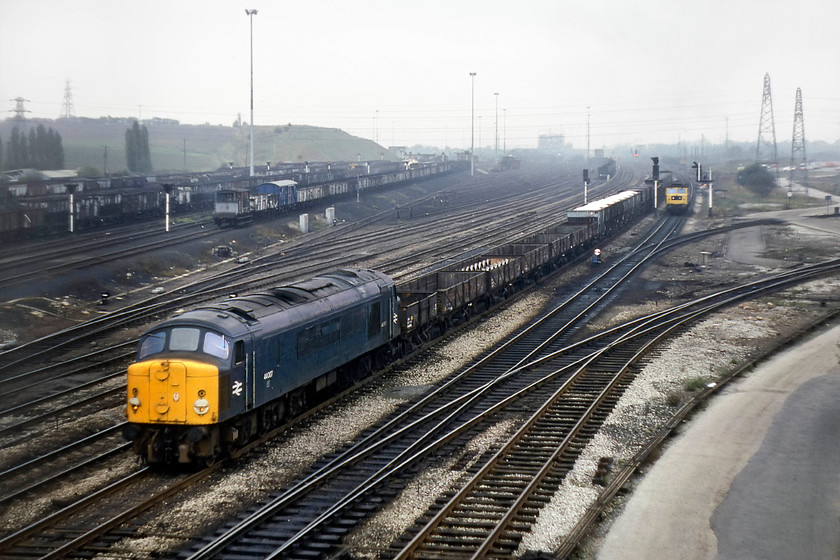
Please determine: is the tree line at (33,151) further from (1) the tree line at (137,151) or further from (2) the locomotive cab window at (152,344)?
(2) the locomotive cab window at (152,344)

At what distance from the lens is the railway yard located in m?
13.4

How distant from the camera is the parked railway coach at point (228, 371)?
15.5m

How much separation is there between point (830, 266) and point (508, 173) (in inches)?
3681

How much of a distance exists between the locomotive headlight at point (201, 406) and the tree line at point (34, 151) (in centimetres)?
7510

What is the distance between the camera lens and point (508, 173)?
13612cm

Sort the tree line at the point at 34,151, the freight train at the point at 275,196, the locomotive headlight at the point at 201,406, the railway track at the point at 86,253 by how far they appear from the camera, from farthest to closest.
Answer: the tree line at the point at 34,151
the freight train at the point at 275,196
the railway track at the point at 86,253
the locomotive headlight at the point at 201,406

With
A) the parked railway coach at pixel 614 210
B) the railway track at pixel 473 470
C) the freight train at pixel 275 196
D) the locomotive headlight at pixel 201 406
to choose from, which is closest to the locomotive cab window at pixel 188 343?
the locomotive headlight at pixel 201 406

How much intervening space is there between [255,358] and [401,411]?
4.75m

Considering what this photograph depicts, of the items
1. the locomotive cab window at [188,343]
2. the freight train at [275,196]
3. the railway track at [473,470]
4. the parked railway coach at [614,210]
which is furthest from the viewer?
the freight train at [275,196]

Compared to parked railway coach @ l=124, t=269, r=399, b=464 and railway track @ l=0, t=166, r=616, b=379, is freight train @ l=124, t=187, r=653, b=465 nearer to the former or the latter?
parked railway coach @ l=124, t=269, r=399, b=464

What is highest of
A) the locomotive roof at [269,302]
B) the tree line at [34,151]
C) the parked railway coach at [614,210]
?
the tree line at [34,151]

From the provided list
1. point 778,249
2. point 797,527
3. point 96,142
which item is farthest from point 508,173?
point 797,527

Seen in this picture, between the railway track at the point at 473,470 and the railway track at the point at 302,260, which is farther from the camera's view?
the railway track at the point at 302,260

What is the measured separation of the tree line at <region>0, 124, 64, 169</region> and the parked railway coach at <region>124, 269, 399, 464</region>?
7230 cm
